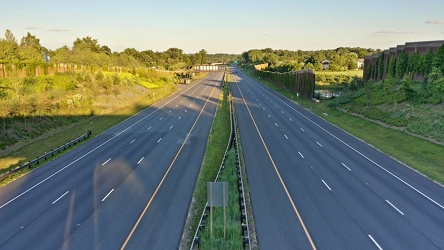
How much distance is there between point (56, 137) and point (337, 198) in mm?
34673

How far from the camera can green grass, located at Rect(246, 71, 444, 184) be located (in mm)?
28891

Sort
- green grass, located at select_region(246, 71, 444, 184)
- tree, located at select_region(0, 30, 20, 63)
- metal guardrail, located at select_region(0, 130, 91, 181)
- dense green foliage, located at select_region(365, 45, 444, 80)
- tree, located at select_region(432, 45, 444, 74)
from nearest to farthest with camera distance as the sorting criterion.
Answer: metal guardrail, located at select_region(0, 130, 91, 181)
green grass, located at select_region(246, 71, 444, 184)
tree, located at select_region(432, 45, 444, 74)
dense green foliage, located at select_region(365, 45, 444, 80)
tree, located at select_region(0, 30, 20, 63)

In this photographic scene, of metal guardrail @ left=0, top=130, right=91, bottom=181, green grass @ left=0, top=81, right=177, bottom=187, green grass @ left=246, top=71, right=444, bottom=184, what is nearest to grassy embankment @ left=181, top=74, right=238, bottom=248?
metal guardrail @ left=0, top=130, right=91, bottom=181

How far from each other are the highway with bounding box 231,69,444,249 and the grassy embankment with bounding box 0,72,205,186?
19.9 meters

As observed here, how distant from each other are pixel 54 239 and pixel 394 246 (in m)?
15.7

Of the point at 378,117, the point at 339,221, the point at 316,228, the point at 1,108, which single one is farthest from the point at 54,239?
the point at 378,117

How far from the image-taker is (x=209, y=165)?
98.8 ft

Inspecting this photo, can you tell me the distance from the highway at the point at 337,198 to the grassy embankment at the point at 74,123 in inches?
784

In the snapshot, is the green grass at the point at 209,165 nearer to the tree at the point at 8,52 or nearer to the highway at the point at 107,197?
the highway at the point at 107,197

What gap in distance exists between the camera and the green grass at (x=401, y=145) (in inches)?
1137

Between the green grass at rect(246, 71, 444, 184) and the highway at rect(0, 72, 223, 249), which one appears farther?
the green grass at rect(246, 71, 444, 184)

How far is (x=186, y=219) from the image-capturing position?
1953 centimetres

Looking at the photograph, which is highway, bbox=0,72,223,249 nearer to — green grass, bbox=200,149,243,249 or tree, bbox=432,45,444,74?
green grass, bbox=200,149,243,249

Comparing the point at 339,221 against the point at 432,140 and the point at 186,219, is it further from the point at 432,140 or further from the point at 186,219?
the point at 432,140
